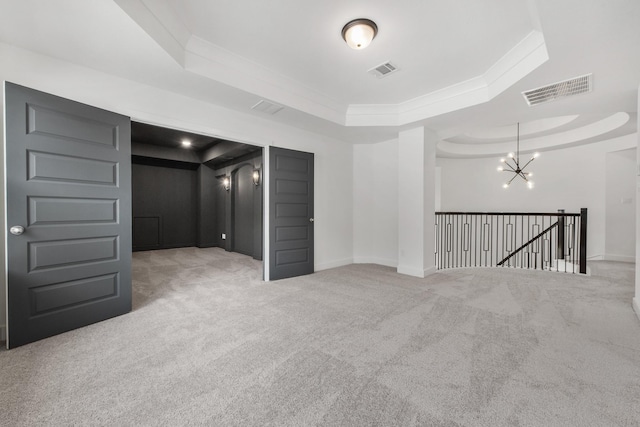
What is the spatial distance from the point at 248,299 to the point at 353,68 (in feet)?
10.5

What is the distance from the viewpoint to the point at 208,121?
355cm

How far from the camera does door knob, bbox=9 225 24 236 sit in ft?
7.03

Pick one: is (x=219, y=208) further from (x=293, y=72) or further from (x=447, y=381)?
(x=447, y=381)

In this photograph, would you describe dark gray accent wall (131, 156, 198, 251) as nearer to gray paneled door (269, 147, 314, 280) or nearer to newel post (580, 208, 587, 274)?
gray paneled door (269, 147, 314, 280)

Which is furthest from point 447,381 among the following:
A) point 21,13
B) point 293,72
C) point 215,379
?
point 21,13

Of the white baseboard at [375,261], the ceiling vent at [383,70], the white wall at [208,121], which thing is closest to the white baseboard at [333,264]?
the white wall at [208,121]

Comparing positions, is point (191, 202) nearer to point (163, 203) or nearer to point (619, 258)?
point (163, 203)

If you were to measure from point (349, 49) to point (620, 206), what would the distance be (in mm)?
7454

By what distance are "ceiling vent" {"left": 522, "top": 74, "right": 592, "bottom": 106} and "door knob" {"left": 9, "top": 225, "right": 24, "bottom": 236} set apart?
5.32 metres

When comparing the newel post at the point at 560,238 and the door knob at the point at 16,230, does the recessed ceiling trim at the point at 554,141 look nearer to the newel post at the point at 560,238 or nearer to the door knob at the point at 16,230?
the newel post at the point at 560,238

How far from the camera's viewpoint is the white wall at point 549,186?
6230 millimetres

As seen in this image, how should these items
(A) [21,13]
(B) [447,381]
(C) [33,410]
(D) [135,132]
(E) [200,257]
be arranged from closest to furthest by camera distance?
(C) [33,410]
(B) [447,381]
(A) [21,13]
(D) [135,132]
(E) [200,257]

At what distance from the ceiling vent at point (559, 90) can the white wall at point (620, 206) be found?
15.3ft

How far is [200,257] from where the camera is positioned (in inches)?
250
